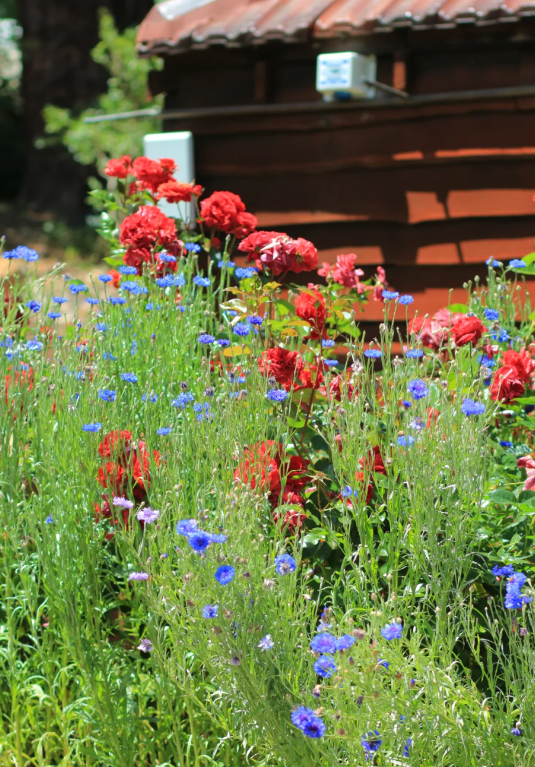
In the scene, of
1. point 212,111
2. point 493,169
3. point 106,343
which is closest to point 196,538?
point 106,343

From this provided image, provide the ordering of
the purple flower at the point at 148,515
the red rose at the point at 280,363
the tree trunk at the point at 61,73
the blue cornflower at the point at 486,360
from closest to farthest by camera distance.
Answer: the purple flower at the point at 148,515
the red rose at the point at 280,363
the blue cornflower at the point at 486,360
the tree trunk at the point at 61,73

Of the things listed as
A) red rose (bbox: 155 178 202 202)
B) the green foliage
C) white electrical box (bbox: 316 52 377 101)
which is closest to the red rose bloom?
red rose (bbox: 155 178 202 202)

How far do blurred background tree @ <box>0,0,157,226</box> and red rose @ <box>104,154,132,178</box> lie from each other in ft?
26.7

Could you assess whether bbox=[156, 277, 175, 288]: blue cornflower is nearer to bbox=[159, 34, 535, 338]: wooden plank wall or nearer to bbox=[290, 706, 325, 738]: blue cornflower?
bbox=[290, 706, 325, 738]: blue cornflower

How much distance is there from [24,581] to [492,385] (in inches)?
54.5

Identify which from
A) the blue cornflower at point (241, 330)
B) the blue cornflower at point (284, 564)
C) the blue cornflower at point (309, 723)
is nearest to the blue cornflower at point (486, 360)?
the blue cornflower at point (241, 330)

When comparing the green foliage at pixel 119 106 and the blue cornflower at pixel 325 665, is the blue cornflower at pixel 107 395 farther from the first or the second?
the green foliage at pixel 119 106

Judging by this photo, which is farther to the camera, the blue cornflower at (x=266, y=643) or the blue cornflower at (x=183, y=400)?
the blue cornflower at (x=183, y=400)

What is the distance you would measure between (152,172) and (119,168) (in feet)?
0.46

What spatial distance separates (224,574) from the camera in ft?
5.22

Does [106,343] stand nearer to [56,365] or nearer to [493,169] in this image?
[56,365]

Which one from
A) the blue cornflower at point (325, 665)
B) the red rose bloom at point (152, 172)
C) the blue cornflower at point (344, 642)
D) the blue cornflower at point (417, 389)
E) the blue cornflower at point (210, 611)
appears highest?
the red rose bloom at point (152, 172)

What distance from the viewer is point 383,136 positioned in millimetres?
4734

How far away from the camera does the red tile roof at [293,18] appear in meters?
4.14
